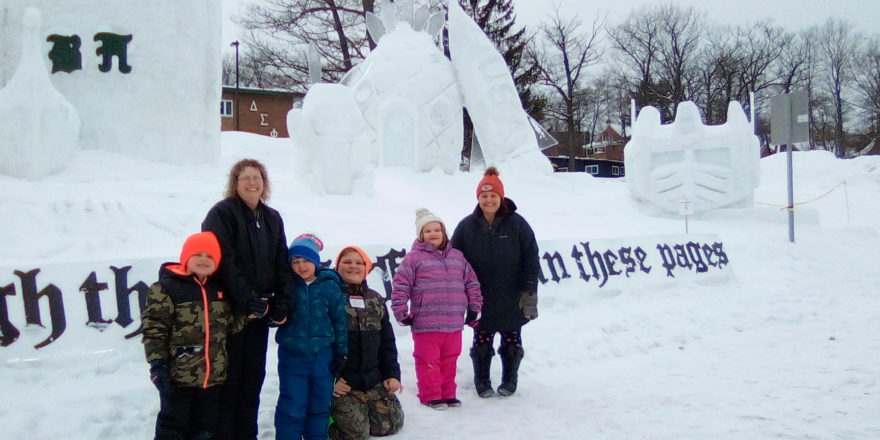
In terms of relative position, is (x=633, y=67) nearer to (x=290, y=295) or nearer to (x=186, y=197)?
(x=186, y=197)

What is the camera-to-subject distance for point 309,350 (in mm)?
3320

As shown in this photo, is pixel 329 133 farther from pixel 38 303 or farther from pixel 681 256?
pixel 38 303

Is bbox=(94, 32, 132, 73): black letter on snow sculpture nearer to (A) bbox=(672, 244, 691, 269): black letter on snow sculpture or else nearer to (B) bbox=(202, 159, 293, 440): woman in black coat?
(B) bbox=(202, 159, 293, 440): woman in black coat

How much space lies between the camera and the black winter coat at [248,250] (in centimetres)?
308

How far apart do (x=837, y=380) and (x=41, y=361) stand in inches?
196

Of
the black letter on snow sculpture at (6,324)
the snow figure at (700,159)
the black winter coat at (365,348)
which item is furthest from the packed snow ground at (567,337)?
the snow figure at (700,159)

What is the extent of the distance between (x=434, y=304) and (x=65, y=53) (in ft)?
19.5

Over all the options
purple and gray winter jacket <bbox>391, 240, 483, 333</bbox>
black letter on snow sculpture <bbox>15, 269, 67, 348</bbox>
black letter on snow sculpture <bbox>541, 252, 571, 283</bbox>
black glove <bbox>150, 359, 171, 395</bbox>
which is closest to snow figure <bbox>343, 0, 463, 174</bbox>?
black letter on snow sculpture <bbox>541, 252, 571, 283</bbox>

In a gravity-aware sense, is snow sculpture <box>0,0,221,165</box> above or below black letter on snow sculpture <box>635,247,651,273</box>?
above

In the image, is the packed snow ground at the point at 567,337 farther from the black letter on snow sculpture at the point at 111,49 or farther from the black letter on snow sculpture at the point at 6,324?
the black letter on snow sculpture at the point at 111,49

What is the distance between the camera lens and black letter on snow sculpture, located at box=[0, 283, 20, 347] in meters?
3.67

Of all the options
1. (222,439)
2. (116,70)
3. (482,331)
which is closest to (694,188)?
(482,331)

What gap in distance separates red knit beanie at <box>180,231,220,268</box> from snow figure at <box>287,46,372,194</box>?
18.5 ft

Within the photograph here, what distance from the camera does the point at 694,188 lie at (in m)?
11.4
